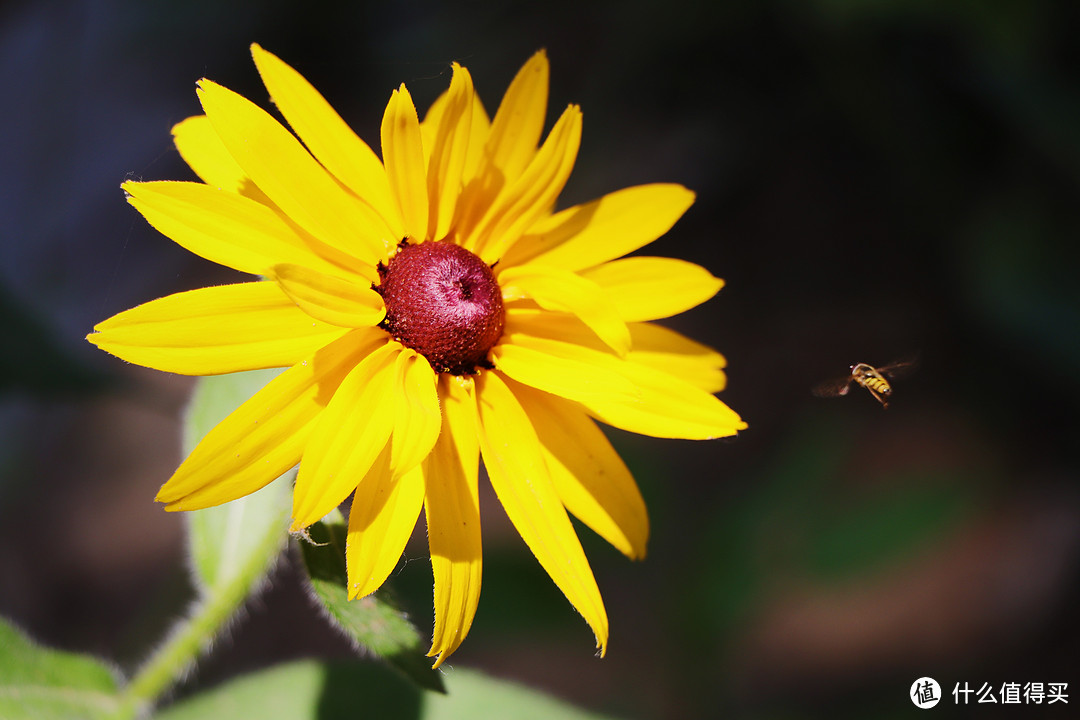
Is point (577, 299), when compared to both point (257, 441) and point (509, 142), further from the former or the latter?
point (257, 441)

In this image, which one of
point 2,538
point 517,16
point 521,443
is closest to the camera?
point 521,443

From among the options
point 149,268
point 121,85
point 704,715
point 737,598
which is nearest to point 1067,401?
point 737,598

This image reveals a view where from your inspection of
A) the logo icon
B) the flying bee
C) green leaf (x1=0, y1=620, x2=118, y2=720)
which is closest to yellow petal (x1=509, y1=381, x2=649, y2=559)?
the flying bee

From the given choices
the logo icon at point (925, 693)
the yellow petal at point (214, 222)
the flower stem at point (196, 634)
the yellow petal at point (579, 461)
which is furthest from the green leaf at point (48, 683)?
the logo icon at point (925, 693)

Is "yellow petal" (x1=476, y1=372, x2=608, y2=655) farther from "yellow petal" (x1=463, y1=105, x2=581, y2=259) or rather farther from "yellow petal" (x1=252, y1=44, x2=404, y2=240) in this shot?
"yellow petal" (x1=252, y1=44, x2=404, y2=240)

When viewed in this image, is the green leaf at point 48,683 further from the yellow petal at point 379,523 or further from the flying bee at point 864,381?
the flying bee at point 864,381

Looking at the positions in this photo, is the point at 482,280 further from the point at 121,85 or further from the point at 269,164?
the point at 121,85
